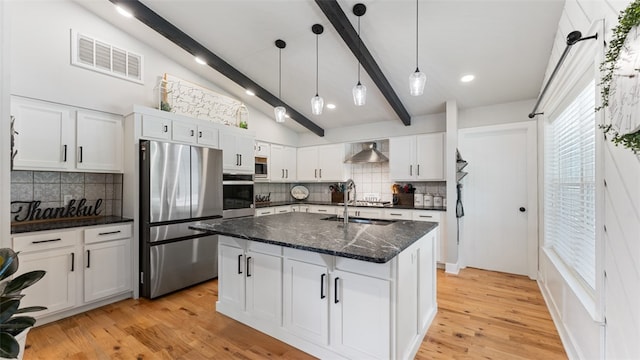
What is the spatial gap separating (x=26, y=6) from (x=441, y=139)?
5139 millimetres

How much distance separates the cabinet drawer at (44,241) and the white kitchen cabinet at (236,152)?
1843mm

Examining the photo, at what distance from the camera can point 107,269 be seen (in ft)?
9.54

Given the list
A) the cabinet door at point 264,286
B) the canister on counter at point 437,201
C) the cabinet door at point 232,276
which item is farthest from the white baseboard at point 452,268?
the cabinet door at point 232,276

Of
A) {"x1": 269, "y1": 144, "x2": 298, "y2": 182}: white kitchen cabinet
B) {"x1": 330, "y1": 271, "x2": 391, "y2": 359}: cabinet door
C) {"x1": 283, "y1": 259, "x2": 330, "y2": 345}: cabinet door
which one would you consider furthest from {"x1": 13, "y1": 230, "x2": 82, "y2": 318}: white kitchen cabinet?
{"x1": 269, "y1": 144, "x2": 298, "y2": 182}: white kitchen cabinet

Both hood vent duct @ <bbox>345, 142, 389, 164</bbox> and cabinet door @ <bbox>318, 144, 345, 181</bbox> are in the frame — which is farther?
cabinet door @ <bbox>318, 144, 345, 181</bbox>

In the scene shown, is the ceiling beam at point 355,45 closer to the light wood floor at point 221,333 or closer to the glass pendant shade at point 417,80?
the glass pendant shade at point 417,80

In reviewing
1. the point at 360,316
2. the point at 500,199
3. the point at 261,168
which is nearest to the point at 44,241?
the point at 360,316

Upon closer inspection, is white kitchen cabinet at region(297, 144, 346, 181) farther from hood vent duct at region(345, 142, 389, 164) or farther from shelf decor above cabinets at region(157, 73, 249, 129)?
shelf decor above cabinets at region(157, 73, 249, 129)

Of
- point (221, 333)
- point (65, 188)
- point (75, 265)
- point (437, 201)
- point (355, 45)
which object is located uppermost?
point (355, 45)

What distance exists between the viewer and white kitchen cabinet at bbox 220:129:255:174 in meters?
4.07

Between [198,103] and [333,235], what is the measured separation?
10.1 ft

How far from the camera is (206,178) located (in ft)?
11.9

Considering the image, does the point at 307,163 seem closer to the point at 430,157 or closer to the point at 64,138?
the point at 430,157

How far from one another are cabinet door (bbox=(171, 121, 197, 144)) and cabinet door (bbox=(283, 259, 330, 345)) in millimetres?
2377
